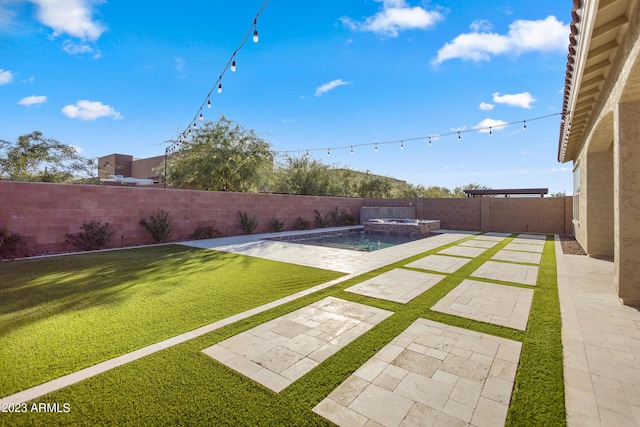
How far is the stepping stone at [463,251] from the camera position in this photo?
7.98 metres

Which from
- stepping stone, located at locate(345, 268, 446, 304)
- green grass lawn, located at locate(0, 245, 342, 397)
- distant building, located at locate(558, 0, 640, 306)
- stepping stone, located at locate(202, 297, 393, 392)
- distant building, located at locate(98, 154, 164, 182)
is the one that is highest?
distant building, located at locate(98, 154, 164, 182)

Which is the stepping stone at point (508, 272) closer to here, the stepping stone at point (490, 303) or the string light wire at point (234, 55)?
the stepping stone at point (490, 303)

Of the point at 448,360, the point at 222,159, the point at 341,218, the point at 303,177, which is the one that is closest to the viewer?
the point at 448,360

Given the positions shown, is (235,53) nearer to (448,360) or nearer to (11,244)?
(11,244)

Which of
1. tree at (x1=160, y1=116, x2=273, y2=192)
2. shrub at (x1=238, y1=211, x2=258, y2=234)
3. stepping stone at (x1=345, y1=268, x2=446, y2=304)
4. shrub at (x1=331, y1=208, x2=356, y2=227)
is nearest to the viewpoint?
stepping stone at (x1=345, y1=268, x2=446, y2=304)

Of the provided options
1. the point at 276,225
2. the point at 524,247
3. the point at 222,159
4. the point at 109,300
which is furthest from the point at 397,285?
the point at 222,159

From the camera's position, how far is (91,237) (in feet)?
26.2

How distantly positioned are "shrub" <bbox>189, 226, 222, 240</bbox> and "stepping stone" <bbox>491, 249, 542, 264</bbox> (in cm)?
959

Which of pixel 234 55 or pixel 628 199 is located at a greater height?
pixel 234 55

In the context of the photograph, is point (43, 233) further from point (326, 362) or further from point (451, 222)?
point (451, 222)

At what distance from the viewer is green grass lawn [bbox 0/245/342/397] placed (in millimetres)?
2584

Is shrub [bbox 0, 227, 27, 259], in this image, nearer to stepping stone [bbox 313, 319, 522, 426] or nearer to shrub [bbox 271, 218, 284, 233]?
shrub [bbox 271, 218, 284, 233]

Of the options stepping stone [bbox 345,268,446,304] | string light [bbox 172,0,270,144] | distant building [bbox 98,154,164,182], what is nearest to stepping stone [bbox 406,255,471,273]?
stepping stone [bbox 345,268,446,304]

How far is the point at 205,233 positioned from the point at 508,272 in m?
→ 9.79
